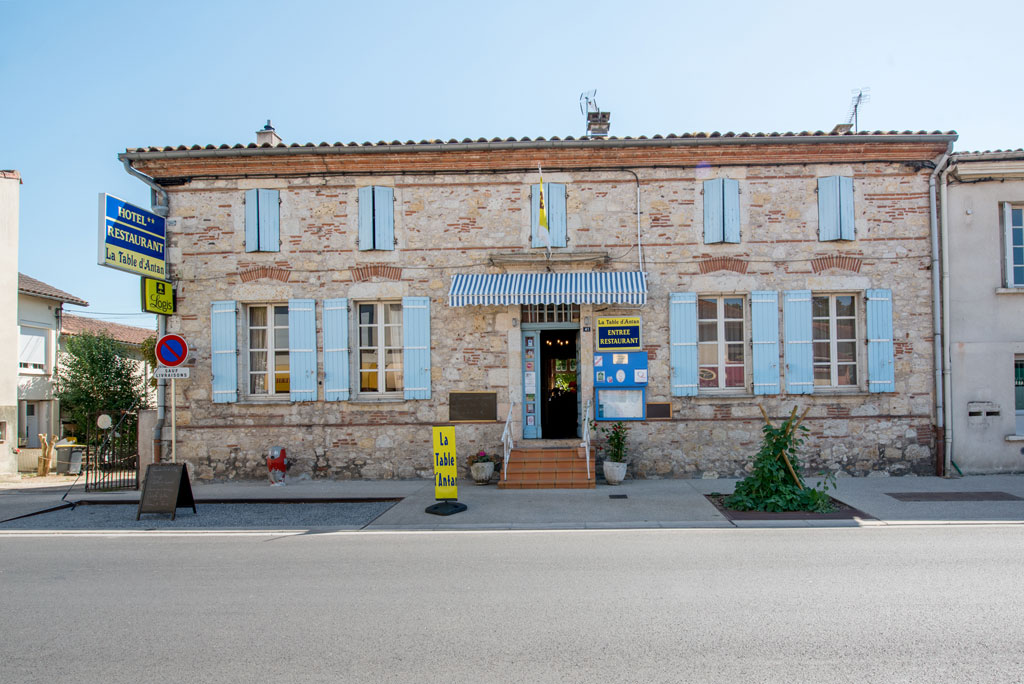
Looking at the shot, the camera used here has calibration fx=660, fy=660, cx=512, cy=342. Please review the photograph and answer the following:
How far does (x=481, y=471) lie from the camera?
12.2 m

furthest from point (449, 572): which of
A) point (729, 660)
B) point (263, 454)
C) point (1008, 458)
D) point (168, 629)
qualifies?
point (1008, 458)

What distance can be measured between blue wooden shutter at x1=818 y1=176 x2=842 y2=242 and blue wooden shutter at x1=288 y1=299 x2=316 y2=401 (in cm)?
1001

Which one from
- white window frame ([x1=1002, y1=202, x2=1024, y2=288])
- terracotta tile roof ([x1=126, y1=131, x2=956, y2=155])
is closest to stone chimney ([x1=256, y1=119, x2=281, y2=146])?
terracotta tile roof ([x1=126, y1=131, x2=956, y2=155])

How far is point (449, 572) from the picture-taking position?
6641 mm

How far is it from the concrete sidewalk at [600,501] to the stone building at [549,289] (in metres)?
0.75

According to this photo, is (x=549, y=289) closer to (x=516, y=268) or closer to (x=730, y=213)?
(x=516, y=268)

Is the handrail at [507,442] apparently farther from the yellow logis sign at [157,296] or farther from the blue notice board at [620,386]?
the yellow logis sign at [157,296]

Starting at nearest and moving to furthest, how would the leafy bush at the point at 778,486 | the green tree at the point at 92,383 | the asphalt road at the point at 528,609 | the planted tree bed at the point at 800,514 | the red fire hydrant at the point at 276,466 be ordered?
1. the asphalt road at the point at 528,609
2. the planted tree bed at the point at 800,514
3. the leafy bush at the point at 778,486
4. the red fire hydrant at the point at 276,466
5. the green tree at the point at 92,383

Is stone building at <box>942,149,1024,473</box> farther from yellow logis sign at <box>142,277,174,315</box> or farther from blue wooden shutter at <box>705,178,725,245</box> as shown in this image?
yellow logis sign at <box>142,277,174,315</box>

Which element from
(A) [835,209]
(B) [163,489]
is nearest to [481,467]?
(B) [163,489]

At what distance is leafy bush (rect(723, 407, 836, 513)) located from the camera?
9.50 metres

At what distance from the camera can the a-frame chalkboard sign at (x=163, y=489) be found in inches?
389

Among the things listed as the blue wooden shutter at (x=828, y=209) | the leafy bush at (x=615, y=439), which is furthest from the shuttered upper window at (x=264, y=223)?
the blue wooden shutter at (x=828, y=209)

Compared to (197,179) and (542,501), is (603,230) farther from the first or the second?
(197,179)
